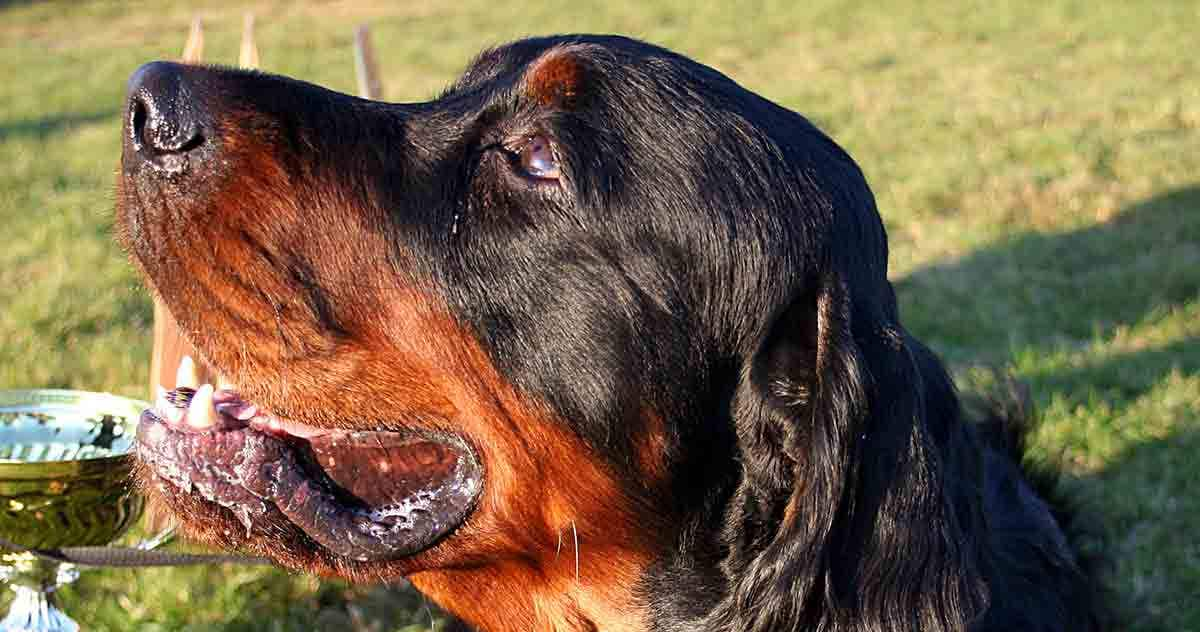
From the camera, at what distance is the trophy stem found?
10.5ft

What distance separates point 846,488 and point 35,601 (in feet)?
7.44

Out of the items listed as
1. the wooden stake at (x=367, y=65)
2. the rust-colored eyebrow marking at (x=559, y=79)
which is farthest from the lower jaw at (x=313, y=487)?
the wooden stake at (x=367, y=65)

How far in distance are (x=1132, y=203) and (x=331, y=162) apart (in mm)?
6895

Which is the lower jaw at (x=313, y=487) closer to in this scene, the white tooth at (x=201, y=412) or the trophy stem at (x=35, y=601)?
the white tooth at (x=201, y=412)

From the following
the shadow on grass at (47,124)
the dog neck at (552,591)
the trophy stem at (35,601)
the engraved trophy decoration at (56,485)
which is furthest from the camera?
the shadow on grass at (47,124)

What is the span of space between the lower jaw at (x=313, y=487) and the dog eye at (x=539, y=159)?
1.81ft

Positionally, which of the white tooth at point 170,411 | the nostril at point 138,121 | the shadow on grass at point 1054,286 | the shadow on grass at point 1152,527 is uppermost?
the nostril at point 138,121

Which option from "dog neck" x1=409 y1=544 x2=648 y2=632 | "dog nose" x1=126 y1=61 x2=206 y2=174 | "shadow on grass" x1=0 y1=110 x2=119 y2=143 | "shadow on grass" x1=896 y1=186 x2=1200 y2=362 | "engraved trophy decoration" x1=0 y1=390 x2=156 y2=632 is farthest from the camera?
"shadow on grass" x1=0 y1=110 x2=119 y2=143

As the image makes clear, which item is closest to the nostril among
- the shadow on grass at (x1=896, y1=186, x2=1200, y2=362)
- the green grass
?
the green grass

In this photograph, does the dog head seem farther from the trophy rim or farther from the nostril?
the trophy rim

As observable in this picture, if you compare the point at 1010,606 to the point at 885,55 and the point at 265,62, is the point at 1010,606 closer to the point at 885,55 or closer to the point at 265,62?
the point at 885,55

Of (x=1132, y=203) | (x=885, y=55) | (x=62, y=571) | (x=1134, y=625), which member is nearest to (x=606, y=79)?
(x=62, y=571)

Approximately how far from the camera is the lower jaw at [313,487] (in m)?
2.38

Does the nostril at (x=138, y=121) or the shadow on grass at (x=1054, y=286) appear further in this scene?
the shadow on grass at (x=1054, y=286)
